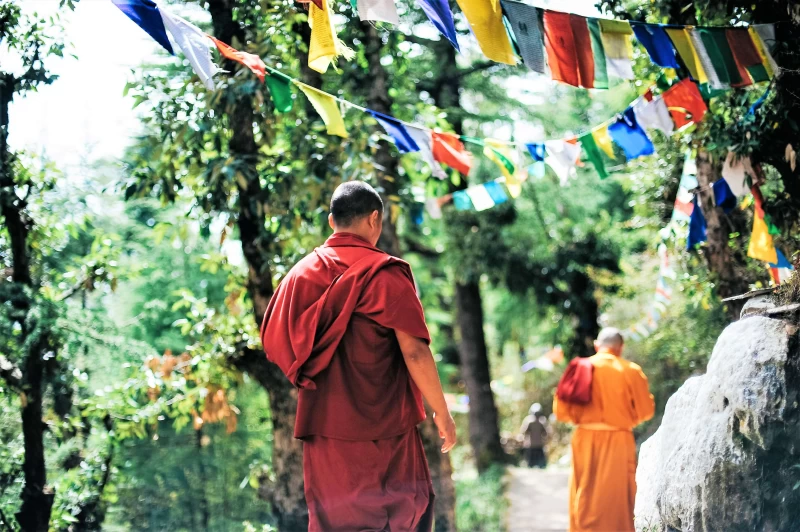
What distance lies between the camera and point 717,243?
7246mm

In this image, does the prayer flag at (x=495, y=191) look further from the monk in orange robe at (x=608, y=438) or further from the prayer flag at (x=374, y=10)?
the prayer flag at (x=374, y=10)

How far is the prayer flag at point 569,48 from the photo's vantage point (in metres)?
5.63

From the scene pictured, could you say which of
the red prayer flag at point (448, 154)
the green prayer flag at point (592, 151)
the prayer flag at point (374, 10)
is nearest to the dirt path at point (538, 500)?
the green prayer flag at point (592, 151)

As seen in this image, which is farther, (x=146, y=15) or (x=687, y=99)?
(x=687, y=99)

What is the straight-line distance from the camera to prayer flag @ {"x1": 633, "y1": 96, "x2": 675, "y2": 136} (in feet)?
22.4

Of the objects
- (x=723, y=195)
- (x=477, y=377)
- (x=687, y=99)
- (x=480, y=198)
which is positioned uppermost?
(x=687, y=99)

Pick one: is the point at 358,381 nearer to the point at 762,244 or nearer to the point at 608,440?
the point at 762,244

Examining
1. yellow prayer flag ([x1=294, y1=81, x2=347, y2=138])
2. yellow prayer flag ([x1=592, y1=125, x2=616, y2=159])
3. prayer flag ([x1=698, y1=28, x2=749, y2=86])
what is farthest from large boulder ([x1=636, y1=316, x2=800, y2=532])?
yellow prayer flag ([x1=592, y1=125, x2=616, y2=159])

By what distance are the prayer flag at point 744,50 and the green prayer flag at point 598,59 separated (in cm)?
87

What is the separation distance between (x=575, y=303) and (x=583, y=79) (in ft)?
28.4

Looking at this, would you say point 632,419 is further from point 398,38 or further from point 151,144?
point 151,144

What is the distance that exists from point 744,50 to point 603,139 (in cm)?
174

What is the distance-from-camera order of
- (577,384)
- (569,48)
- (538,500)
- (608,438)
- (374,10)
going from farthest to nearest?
(538,500)
(608,438)
(577,384)
(569,48)
(374,10)

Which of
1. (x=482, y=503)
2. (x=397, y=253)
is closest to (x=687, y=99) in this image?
(x=397, y=253)
